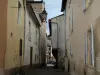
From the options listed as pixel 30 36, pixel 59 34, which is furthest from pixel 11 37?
pixel 59 34

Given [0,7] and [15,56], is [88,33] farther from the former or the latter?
[15,56]

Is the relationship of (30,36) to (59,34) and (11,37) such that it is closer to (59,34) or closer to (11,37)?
(59,34)

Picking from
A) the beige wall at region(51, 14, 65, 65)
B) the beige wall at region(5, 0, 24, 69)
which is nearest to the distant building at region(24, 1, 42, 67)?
the beige wall at region(51, 14, 65, 65)

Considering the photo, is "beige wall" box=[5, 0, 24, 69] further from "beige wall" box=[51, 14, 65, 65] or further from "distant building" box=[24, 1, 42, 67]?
"beige wall" box=[51, 14, 65, 65]

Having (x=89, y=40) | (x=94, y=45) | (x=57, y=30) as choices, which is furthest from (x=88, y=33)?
(x=57, y=30)

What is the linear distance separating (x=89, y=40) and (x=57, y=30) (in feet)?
72.3

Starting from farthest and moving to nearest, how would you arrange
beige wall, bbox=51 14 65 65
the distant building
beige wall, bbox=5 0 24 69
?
beige wall, bbox=51 14 65 65 → the distant building → beige wall, bbox=5 0 24 69

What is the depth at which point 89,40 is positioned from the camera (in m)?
11.8

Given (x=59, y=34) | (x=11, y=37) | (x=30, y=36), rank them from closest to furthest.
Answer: (x=11, y=37), (x=30, y=36), (x=59, y=34)

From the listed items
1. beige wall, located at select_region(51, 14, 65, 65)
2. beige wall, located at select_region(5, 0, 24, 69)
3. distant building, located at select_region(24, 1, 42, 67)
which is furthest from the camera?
beige wall, located at select_region(51, 14, 65, 65)

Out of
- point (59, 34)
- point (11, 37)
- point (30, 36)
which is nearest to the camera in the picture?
point (11, 37)

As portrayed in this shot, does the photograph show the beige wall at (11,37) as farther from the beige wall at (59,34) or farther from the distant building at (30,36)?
the beige wall at (59,34)

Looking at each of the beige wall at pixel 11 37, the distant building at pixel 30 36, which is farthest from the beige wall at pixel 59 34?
the beige wall at pixel 11 37

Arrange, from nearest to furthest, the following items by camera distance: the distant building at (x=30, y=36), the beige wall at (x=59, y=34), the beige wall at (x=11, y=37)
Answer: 1. the beige wall at (x=11, y=37)
2. the distant building at (x=30, y=36)
3. the beige wall at (x=59, y=34)
